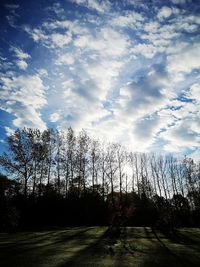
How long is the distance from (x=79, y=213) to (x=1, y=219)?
15583mm

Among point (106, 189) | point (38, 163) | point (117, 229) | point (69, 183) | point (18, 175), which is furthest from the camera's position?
point (106, 189)

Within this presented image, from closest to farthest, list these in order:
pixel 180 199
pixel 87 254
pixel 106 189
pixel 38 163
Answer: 1. pixel 87 254
2. pixel 38 163
3. pixel 106 189
4. pixel 180 199

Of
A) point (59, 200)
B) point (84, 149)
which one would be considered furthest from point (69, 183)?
point (84, 149)

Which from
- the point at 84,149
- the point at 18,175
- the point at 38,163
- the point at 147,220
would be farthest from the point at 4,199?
the point at 147,220

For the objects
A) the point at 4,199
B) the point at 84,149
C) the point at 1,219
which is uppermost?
the point at 84,149

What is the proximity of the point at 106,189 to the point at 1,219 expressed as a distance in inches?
885

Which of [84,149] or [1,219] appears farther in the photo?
[84,149]

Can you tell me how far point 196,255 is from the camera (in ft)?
39.8

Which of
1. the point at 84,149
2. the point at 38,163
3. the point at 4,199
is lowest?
the point at 4,199

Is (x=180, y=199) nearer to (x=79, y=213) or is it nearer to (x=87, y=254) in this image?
(x=79, y=213)

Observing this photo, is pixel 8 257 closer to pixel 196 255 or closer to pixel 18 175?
pixel 196 255

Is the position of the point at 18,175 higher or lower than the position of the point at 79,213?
higher

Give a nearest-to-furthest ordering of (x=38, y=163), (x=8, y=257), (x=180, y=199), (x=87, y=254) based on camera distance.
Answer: (x=8, y=257), (x=87, y=254), (x=38, y=163), (x=180, y=199)

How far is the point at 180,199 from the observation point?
166ft
